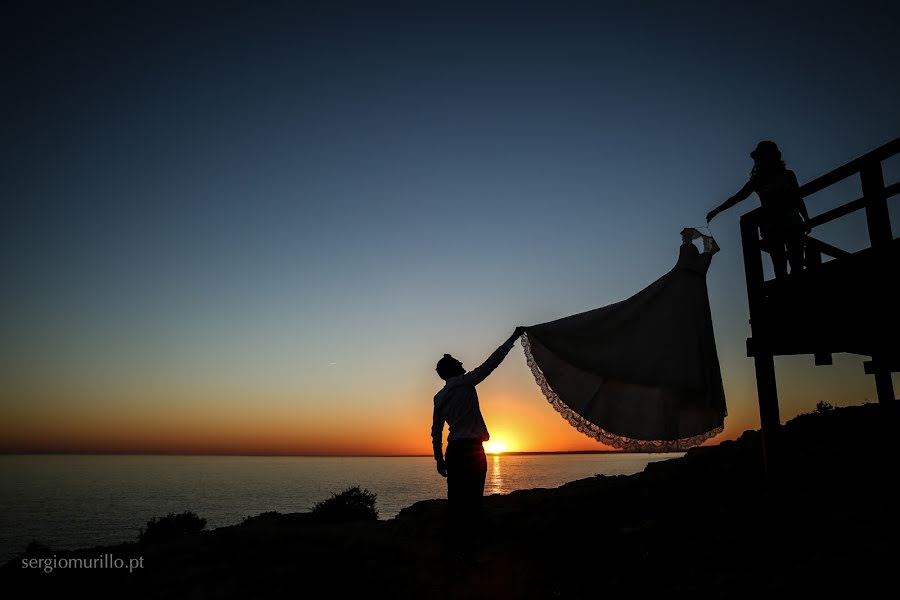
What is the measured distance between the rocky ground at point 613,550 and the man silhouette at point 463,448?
21.4 inches

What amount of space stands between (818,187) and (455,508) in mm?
6130

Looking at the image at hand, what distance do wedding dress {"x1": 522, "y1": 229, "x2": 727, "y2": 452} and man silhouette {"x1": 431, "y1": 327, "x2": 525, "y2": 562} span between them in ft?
2.59

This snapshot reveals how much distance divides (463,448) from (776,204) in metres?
5.30

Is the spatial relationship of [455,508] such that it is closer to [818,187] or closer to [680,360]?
[680,360]

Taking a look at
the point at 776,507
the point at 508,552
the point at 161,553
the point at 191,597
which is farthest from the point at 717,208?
the point at 161,553

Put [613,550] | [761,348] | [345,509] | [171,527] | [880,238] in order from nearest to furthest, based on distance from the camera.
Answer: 1. [880,238]
2. [761,348]
3. [613,550]
4. [345,509]
5. [171,527]

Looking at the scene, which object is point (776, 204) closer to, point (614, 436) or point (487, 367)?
point (614, 436)

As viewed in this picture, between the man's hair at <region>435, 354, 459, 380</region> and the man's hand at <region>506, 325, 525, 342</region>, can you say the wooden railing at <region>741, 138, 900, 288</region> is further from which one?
the man's hair at <region>435, 354, 459, 380</region>

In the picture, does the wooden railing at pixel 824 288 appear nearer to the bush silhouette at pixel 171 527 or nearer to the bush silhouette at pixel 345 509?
the bush silhouette at pixel 345 509

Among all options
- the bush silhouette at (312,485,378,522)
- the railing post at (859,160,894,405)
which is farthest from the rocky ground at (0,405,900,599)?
the bush silhouette at (312,485,378,522)

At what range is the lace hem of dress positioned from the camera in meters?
6.02

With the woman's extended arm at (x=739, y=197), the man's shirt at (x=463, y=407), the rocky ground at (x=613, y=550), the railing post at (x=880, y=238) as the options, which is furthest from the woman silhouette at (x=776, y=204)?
the man's shirt at (x=463, y=407)

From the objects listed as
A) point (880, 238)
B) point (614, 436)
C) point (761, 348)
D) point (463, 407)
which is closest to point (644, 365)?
point (614, 436)

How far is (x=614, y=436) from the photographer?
6137mm
